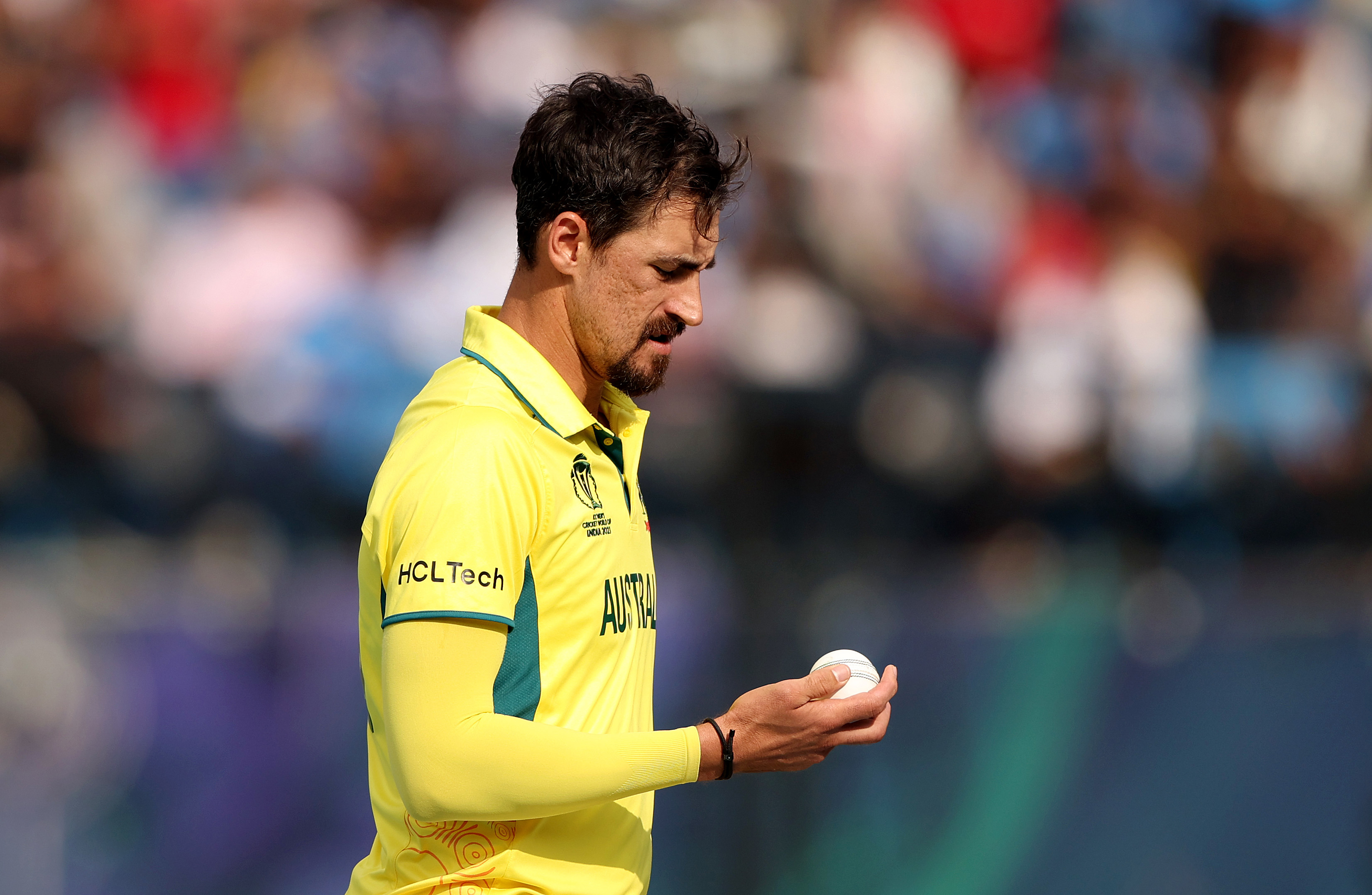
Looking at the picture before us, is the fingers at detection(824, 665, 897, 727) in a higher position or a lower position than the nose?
lower

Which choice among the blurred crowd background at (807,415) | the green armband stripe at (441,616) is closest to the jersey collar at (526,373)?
the green armband stripe at (441,616)

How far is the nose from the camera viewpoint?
6.87 ft

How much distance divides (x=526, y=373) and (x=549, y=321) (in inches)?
5.2

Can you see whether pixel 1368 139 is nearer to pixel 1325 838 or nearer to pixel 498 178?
pixel 1325 838

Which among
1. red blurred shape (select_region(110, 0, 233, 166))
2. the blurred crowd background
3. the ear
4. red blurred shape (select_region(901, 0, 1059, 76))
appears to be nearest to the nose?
the ear

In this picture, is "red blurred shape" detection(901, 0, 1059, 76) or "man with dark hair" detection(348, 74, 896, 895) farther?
"red blurred shape" detection(901, 0, 1059, 76)

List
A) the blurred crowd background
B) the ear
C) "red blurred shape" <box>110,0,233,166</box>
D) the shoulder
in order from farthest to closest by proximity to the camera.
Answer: "red blurred shape" <box>110,0,233,166</box> < the blurred crowd background < the ear < the shoulder

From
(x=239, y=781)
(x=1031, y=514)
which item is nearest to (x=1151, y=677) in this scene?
(x=1031, y=514)

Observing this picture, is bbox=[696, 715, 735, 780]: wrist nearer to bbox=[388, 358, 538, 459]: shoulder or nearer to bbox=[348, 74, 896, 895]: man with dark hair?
bbox=[348, 74, 896, 895]: man with dark hair

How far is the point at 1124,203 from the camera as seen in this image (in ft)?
18.0

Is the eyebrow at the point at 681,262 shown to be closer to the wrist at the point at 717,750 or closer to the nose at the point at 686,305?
the nose at the point at 686,305

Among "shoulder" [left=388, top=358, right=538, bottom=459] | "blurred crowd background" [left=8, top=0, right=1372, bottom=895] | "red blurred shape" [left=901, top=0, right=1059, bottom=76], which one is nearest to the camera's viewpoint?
"shoulder" [left=388, top=358, right=538, bottom=459]

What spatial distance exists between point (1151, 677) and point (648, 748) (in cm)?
314

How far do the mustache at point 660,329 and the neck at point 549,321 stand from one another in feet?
0.36
